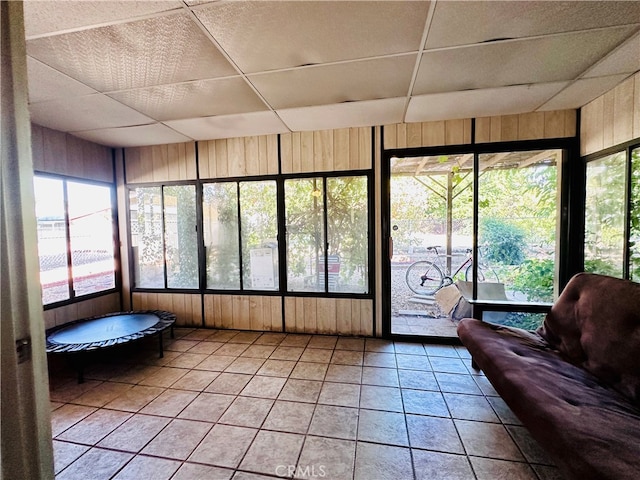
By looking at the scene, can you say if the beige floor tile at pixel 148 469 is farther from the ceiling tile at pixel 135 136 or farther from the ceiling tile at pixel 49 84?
the ceiling tile at pixel 135 136

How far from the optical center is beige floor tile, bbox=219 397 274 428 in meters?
2.04

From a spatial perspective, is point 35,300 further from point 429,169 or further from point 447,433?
point 429,169

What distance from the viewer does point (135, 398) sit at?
237 centimetres

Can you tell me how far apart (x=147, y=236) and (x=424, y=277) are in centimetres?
467

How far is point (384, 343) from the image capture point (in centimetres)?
334

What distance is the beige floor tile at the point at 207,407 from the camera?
6.91 feet

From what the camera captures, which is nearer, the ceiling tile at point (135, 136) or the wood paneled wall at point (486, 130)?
the wood paneled wall at point (486, 130)

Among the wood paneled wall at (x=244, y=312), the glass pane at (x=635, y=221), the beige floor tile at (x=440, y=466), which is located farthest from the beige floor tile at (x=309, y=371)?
the glass pane at (x=635, y=221)

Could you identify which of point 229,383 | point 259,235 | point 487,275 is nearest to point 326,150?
point 259,235

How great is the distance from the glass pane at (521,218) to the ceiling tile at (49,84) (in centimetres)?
403

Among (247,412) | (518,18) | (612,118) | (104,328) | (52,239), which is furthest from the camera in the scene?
(52,239)

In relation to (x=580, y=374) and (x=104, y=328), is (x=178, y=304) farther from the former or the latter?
(x=580, y=374)

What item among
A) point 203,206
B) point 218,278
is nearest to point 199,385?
point 218,278

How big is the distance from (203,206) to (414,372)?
132 inches
